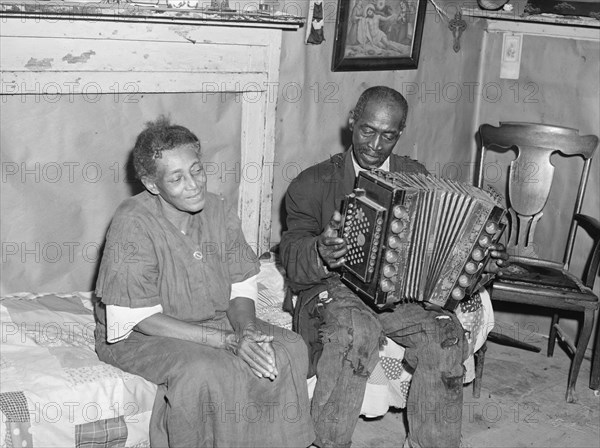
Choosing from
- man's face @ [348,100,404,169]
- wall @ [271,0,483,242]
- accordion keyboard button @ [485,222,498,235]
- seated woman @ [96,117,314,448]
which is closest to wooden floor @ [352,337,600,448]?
seated woman @ [96,117,314,448]

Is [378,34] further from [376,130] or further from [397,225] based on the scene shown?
[397,225]

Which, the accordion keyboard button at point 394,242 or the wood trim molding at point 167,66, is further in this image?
the wood trim molding at point 167,66

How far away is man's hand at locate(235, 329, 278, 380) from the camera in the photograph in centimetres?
322

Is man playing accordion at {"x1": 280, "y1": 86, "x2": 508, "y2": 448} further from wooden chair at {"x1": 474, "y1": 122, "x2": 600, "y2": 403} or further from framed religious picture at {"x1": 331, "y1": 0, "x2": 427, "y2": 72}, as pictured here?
framed religious picture at {"x1": 331, "y1": 0, "x2": 427, "y2": 72}

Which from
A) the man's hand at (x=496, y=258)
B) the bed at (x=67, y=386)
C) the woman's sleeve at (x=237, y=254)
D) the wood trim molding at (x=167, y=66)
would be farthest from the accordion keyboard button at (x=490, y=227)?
the wood trim molding at (x=167, y=66)

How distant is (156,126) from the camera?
3383 mm

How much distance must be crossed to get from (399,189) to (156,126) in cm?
101

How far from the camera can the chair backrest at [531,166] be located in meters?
4.89

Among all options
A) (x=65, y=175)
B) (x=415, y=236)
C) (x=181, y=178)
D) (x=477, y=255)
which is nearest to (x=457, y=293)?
(x=477, y=255)

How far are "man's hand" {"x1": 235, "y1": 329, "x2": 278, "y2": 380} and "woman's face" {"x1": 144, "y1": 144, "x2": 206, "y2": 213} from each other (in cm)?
56

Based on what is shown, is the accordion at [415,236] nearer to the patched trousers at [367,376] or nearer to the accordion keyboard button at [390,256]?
the accordion keyboard button at [390,256]

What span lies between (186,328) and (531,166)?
104 inches

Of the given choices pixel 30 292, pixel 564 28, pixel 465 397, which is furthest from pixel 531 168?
pixel 30 292

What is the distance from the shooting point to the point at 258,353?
3.23 meters
